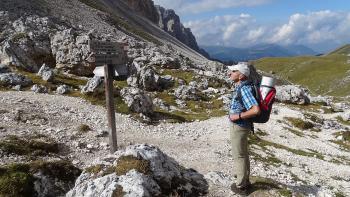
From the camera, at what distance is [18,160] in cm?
2084

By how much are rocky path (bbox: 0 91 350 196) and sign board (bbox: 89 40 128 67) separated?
5545mm

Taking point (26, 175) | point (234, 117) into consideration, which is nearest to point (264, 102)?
point (234, 117)

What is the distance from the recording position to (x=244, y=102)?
50.3 ft

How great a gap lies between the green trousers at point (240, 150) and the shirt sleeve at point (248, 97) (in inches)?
47.2

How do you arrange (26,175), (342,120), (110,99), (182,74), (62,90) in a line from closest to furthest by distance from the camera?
(26,175) → (110,99) → (62,90) → (342,120) → (182,74)

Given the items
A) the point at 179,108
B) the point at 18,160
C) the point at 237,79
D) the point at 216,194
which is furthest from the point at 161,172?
the point at 179,108

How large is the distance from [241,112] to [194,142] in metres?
16.0

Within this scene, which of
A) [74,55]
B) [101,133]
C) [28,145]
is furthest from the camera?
[74,55]

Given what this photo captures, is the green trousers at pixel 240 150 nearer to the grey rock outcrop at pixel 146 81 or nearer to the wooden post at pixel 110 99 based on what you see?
the wooden post at pixel 110 99

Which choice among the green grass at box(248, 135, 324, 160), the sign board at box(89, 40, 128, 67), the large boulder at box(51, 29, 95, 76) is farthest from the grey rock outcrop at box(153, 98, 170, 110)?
the sign board at box(89, 40, 128, 67)

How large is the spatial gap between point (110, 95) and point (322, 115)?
41861mm

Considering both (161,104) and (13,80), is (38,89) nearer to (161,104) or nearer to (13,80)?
(13,80)

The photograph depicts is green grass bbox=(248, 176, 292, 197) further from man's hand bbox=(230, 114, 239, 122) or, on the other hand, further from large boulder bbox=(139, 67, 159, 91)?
large boulder bbox=(139, 67, 159, 91)

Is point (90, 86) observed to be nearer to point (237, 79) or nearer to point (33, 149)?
point (33, 149)
